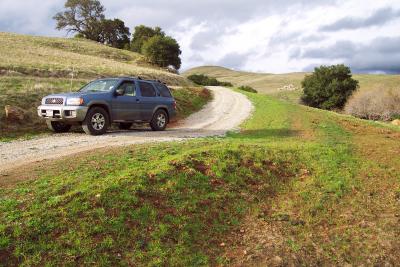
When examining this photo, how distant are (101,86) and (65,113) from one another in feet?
6.57

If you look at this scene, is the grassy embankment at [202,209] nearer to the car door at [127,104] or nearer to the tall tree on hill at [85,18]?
the car door at [127,104]

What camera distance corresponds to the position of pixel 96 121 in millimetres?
15148

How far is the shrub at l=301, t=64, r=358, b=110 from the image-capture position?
6801cm

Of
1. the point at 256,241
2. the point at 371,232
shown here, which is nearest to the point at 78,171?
the point at 256,241

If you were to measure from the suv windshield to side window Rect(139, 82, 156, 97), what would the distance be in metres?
1.24

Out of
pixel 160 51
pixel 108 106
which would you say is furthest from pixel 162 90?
pixel 160 51

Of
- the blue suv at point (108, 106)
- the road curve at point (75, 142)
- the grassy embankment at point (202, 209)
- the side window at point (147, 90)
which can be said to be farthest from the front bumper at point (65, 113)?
the grassy embankment at point (202, 209)

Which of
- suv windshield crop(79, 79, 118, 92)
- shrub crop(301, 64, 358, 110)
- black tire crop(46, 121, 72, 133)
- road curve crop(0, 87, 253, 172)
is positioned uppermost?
shrub crop(301, 64, 358, 110)

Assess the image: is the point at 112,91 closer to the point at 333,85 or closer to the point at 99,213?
the point at 99,213

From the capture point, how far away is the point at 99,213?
7.48 m

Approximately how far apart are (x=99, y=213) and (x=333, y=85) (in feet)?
215

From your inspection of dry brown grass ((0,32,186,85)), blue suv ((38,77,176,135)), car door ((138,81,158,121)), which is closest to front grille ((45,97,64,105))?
blue suv ((38,77,176,135))

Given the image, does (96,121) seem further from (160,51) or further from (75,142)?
(160,51)

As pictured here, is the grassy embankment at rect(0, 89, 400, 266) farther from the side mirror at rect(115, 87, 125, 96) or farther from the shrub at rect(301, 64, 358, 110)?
the shrub at rect(301, 64, 358, 110)
